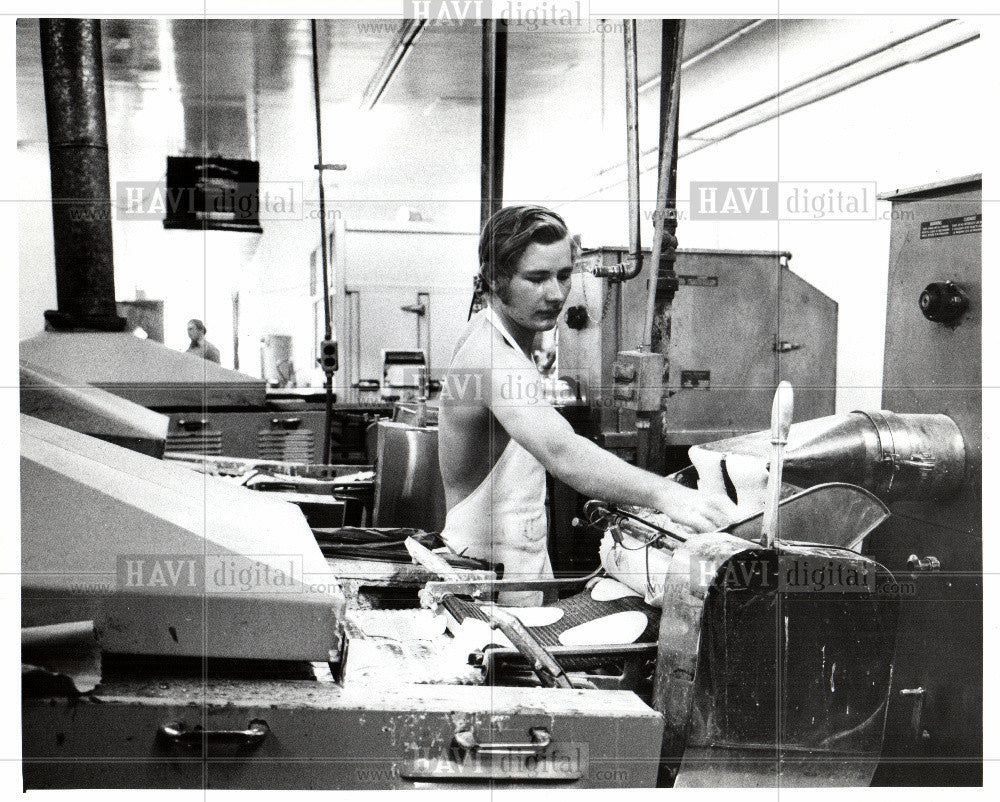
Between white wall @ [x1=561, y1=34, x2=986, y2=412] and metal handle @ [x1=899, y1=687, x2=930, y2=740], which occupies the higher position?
white wall @ [x1=561, y1=34, x2=986, y2=412]

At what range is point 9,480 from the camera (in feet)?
5.40

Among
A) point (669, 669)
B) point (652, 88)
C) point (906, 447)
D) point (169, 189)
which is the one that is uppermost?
point (652, 88)

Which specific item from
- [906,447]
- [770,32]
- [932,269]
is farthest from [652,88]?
[906,447]

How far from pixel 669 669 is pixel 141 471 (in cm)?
93

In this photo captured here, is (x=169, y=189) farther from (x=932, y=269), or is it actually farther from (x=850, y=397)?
(x=850, y=397)

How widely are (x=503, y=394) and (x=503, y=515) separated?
1.35 feet

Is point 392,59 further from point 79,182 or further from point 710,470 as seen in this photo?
point 710,470

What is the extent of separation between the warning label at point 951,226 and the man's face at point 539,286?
3.77 ft

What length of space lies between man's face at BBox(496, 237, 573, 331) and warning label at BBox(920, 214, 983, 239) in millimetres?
1148

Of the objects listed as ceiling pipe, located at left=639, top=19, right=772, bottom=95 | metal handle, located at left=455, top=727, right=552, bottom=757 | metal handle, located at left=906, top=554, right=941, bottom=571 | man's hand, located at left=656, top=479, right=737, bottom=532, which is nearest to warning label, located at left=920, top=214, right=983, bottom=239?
metal handle, located at left=906, top=554, right=941, bottom=571

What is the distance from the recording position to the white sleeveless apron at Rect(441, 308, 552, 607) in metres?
2.19

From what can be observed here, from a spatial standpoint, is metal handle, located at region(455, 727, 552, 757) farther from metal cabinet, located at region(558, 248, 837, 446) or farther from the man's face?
metal cabinet, located at region(558, 248, 837, 446)

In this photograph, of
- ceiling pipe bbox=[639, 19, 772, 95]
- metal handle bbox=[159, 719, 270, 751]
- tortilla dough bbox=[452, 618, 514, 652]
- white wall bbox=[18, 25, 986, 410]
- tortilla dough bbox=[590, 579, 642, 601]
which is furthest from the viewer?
ceiling pipe bbox=[639, 19, 772, 95]

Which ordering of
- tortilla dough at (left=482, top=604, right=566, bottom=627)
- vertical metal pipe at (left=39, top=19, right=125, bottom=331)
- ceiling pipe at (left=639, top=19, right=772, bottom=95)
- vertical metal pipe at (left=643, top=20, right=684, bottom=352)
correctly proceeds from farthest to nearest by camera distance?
ceiling pipe at (left=639, top=19, right=772, bottom=95) < vertical metal pipe at (left=39, top=19, right=125, bottom=331) < vertical metal pipe at (left=643, top=20, right=684, bottom=352) < tortilla dough at (left=482, top=604, right=566, bottom=627)
